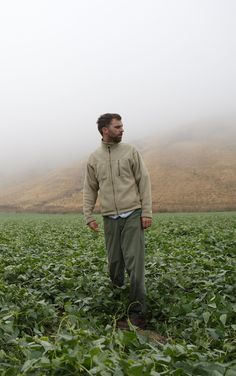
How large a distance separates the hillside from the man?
155 feet

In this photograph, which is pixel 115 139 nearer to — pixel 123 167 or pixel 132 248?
pixel 123 167

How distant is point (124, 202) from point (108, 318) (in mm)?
1437

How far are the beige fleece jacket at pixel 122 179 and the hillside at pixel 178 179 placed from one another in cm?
4727

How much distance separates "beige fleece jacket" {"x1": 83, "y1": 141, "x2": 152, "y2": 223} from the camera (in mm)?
5578

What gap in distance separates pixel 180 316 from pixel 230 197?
61869 mm

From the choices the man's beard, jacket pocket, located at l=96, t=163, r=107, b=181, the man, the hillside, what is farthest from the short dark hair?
the hillside

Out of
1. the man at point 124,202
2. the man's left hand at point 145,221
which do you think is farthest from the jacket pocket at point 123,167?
the man's left hand at point 145,221

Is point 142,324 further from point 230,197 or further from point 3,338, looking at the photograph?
point 230,197

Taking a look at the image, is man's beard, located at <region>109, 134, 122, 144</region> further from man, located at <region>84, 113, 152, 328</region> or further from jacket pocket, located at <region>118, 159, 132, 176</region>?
jacket pocket, located at <region>118, 159, 132, 176</region>

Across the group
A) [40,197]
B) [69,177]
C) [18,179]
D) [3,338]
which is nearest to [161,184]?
[40,197]

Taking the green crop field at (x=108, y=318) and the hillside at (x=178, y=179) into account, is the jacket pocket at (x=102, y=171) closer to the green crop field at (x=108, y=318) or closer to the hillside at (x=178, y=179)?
the green crop field at (x=108, y=318)

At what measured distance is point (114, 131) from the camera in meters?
5.59

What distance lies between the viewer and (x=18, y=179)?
130375mm

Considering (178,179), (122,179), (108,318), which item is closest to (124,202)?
(122,179)
